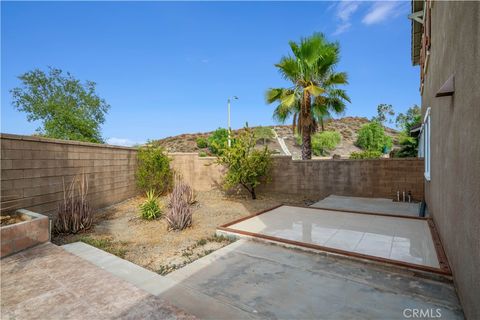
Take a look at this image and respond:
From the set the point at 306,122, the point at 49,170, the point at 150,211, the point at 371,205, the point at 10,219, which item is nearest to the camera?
the point at 10,219

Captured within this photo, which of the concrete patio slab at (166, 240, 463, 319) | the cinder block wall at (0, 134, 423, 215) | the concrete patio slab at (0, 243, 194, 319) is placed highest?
the cinder block wall at (0, 134, 423, 215)

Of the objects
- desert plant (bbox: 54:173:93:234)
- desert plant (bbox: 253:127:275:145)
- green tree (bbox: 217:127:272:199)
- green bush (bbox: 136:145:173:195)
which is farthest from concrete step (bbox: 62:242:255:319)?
desert plant (bbox: 253:127:275:145)

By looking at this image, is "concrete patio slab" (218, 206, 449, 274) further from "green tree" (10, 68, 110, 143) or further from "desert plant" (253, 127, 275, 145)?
"desert plant" (253, 127, 275, 145)

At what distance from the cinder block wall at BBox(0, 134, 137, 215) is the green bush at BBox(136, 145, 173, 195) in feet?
3.09

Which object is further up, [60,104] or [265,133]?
[265,133]

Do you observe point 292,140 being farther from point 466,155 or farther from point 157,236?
point 466,155

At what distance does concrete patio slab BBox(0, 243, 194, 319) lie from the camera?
1.96 meters

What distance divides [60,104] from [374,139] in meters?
35.2

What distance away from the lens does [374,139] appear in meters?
33.7

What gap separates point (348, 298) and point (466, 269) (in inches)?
41.5

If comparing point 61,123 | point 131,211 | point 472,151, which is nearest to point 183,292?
point 472,151

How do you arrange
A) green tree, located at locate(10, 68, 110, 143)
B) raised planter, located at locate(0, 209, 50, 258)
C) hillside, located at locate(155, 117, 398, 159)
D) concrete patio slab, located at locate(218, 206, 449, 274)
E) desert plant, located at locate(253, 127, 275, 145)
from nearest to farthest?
raised planter, located at locate(0, 209, 50, 258) < concrete patio slab, located at locate(218, 206, 449, 274) < green tree, located at locate(10, 68, 110, 143) < hillside, located at locate(155, 117, 398, 159) < desert plant, located at locate(253, 127, 275, 145)

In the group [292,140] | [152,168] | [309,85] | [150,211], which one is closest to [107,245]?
[150,211]

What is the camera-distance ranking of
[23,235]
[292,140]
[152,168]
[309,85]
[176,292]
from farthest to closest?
[292,140]
[152,168]
[309,85]
[23,235]
[176,292]
